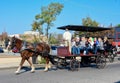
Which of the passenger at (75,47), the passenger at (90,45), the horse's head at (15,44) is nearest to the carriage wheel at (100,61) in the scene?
the passenger at (90,45)

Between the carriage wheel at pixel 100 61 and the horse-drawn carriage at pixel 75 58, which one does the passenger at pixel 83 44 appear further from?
the carriage wheel at pixel 100 61

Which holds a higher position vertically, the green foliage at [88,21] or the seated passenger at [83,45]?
the green foliage at [88,21]

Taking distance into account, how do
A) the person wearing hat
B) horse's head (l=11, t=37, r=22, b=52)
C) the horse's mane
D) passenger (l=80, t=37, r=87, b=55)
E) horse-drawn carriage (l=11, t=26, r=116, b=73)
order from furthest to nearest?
passenger (l=80, t=37, r=87, b=55)
the person wearing hat
the horse's mane
horse-drawn carriage (l=11, t=26, r=116, b=73)
horse's head (l=11, t=37, r=22, b=52)

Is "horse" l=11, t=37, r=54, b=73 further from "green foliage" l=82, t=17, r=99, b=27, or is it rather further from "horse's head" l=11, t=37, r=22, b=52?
"green foliage" l=82, t=17, r=99, b=27

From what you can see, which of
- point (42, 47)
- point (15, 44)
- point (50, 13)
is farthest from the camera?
point (50, 13)

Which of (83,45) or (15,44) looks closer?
(15,44)

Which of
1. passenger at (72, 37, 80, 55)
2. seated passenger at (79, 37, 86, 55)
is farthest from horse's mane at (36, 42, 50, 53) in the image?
seated passenger at (79, 37, 86, 55)

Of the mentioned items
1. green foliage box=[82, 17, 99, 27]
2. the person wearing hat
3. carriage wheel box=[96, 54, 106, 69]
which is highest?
green foliage box=[82, 17, 99, 27]

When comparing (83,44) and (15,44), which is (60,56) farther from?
(15,44)

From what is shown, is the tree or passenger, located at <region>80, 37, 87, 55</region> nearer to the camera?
passenger, located at <region>80, 37, 87, 55</region>

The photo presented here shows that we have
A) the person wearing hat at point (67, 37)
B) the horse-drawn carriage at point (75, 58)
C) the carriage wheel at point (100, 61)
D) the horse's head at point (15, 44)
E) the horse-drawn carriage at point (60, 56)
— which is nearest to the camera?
the horse's head at point (15, 44)

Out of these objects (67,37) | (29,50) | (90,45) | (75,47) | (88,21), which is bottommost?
(29,50)

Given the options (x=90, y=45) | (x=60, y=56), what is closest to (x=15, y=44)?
(x=60, y=56)

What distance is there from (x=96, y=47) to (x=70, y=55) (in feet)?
8.15
